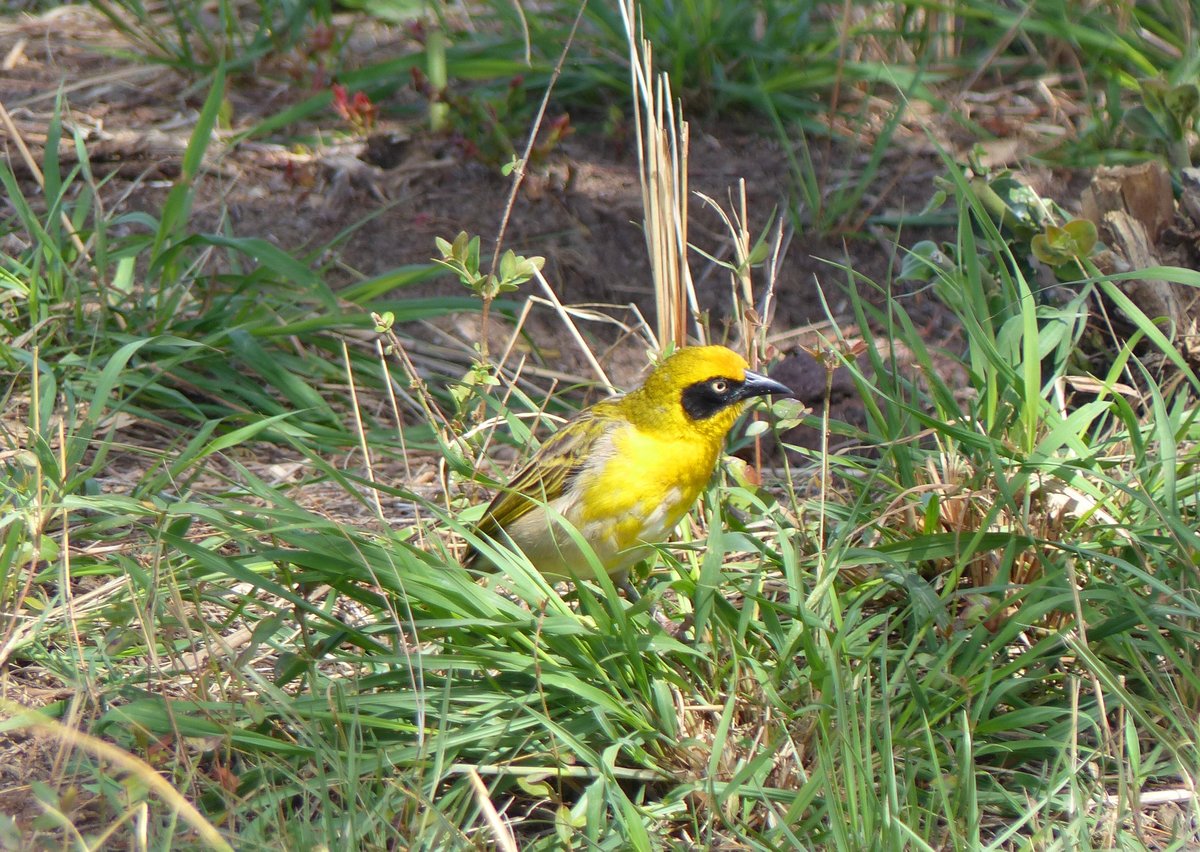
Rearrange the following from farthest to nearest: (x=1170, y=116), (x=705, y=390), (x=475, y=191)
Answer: (x=475, y=191), (x=1170, y=116), (x=705, y=390)

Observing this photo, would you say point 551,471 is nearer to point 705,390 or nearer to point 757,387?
point 705,390

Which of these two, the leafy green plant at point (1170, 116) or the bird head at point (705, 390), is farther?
the leafy green plant at point (1170, 116)

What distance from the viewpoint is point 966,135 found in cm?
649

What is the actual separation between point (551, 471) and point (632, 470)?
0.92 ft

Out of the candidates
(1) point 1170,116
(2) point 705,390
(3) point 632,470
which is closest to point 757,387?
(2) point 705,390

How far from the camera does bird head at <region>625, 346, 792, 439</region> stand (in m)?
3.84

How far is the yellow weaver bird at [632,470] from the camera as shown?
12.3 ft

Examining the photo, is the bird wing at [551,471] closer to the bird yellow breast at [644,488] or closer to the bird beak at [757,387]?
the bird yellow breast at [644,488]

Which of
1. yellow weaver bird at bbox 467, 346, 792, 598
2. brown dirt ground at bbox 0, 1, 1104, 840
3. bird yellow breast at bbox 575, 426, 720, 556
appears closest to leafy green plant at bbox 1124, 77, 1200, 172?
brown dirt ground at bbox 0, 1, 1104, 840

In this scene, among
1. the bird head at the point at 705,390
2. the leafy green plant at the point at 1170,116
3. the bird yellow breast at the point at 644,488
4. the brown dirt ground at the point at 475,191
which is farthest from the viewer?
the brown dirt ground at the point at 475,191

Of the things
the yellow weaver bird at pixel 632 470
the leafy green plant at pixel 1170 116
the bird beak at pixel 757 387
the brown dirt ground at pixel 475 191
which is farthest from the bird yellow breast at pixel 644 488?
the leafy green plant at pixel 1170 116

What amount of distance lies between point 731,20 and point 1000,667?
4.04 meters

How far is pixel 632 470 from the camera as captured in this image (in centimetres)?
378

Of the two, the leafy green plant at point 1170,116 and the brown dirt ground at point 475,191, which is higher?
the leafy green plant at point 1170,116
